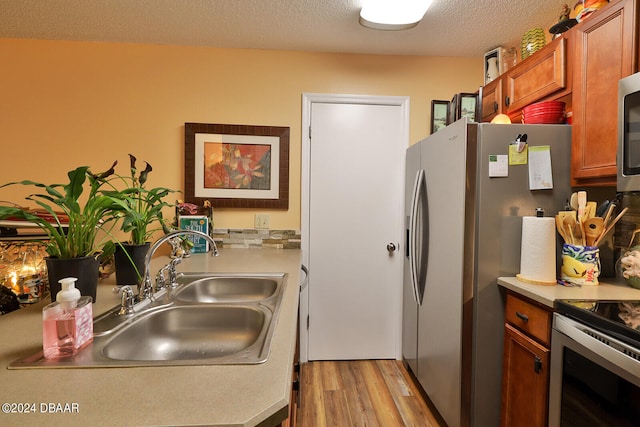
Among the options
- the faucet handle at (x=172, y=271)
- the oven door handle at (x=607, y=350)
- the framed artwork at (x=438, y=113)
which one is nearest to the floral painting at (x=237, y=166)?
the faucet handle at (x=172, y=271)

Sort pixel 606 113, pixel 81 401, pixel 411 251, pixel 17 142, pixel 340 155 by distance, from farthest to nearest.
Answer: pixel 340 155 → pixel 17 142 → pixel 411 251 → pixel 606 113 → pixel 81 401

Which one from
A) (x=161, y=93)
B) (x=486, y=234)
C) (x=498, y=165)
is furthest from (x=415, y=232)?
(x=161, y=93)

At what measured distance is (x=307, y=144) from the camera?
2.54 meters

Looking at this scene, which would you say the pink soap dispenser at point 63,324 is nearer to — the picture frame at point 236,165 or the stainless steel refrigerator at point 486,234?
the stainless steel refrigerator at point 486,234

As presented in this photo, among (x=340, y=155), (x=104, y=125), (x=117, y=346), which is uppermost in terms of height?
(x=104, y=125)

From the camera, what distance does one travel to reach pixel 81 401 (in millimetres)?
617

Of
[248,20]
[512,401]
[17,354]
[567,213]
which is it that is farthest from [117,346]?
[248,20]

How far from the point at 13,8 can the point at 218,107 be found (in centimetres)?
126

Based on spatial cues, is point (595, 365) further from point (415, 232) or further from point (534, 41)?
point (534, 41)

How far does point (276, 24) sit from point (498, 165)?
5.21 ft

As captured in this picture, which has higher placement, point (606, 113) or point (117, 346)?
point (606, 113)

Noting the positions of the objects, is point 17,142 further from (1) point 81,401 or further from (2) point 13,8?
(1) point 81,401

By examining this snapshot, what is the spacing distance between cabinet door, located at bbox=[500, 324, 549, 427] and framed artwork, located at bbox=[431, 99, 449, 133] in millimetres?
1564

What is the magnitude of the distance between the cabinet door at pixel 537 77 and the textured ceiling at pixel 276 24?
1.14 feet
